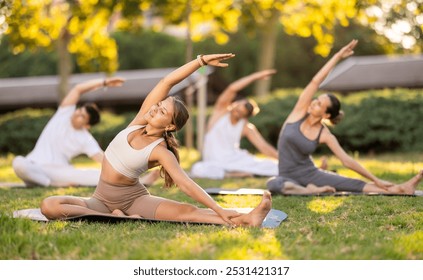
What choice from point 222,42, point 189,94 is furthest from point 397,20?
point 222,42

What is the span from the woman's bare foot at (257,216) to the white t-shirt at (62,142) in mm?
4443

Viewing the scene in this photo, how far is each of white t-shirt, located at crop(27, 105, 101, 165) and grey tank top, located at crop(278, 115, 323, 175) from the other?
2.74 metres

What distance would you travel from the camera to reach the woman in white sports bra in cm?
528

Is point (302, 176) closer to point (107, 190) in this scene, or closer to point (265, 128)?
point (107, 190)

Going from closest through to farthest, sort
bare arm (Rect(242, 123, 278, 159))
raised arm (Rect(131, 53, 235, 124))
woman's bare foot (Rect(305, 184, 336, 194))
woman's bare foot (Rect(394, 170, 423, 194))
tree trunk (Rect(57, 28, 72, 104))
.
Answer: raised arm (Rect(131, 53, 235, 124)), woman's bare foot (Rect(394, 170, 423, 194)), woman's bare foot (Rect(305, 184, 336, 194)), bare arm (Rect(242, 123, 278, 159)), tree trunk (Rect(57, 28, 72, 104))

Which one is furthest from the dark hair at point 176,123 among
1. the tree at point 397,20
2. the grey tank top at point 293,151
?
the tree at point 397,20

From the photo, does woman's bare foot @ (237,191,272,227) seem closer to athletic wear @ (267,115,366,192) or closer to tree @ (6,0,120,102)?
Answer: athletic wear @ (267,115,366,192)

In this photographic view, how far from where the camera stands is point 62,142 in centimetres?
941

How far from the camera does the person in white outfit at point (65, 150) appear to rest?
916 cm

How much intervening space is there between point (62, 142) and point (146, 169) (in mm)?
4191

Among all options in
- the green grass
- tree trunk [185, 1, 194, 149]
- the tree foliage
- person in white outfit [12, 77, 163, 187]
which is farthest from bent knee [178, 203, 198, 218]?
the tree foliage

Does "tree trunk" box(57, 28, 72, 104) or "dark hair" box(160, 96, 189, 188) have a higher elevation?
"dark hair" box(160, 96, 189, 188)

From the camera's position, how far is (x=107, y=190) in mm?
5660

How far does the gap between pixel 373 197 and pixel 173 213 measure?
2.85 m
